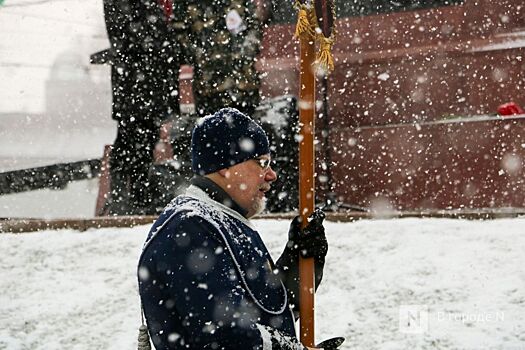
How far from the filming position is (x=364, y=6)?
24.9ft

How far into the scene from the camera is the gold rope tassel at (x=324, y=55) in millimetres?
2646

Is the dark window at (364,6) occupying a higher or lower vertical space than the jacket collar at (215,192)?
higher

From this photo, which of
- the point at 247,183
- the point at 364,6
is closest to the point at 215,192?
the point at 247,183

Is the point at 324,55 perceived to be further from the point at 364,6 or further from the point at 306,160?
the point at 364,6

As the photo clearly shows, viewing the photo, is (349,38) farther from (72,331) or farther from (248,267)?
(248,267)

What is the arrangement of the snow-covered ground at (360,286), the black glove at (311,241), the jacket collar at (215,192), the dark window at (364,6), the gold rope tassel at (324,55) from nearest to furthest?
the jacket collar at (215,192) → the black glove at (311,241) → the gold rope tassel at (324,55) → the snow-covered ground at (360,286) → the dark window at (364,6)

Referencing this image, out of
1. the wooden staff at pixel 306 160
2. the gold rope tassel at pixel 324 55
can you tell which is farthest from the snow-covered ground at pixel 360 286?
the gold rope tassel at pixel 324 55

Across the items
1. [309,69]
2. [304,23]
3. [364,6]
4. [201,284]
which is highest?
[364,6]

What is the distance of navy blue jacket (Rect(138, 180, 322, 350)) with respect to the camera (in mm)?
1749

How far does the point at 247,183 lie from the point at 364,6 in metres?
6.08

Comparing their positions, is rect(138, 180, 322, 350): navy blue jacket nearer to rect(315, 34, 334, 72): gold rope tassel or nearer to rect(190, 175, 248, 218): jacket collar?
rect(190, 175, 248, 218): jacket collar

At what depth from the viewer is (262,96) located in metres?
7.66

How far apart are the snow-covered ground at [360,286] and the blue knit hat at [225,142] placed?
8.99 ft

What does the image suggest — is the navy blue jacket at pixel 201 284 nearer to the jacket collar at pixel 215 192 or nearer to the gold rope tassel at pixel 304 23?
the jacket collar at pixel 215 192
